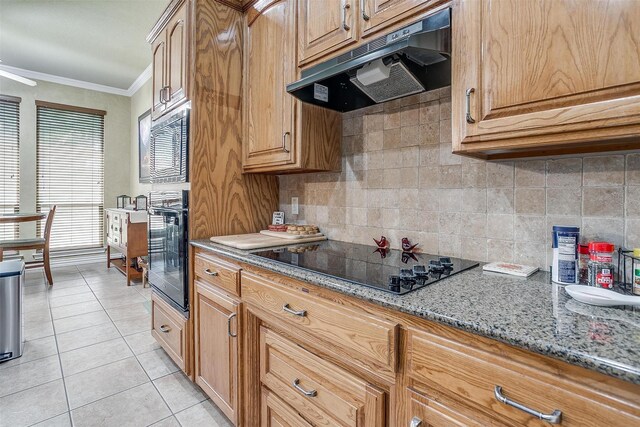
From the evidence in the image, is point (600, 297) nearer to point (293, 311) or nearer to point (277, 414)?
point (293, 311)

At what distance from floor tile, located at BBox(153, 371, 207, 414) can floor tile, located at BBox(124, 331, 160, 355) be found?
18.7 inches

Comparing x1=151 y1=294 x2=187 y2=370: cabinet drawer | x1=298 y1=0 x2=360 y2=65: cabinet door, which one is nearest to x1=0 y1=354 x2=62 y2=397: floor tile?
x1=151 y1=294 x2=187 y2=370: cabinet drawer

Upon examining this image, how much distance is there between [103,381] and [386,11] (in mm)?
2512

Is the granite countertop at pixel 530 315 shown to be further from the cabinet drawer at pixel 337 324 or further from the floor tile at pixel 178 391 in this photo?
the floor tile at pixel 178 391

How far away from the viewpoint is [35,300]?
11.2 ft

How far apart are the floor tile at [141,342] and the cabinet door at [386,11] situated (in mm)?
2523

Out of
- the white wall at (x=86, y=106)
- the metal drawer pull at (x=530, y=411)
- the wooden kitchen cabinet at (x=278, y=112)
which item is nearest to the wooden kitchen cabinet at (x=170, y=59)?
the wooden kitchen cabinet at (x=278, y=112)

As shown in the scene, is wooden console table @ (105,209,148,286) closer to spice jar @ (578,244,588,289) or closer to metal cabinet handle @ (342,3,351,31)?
metal cabinet handle @ (342,3,351,31)

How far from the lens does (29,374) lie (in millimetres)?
2062

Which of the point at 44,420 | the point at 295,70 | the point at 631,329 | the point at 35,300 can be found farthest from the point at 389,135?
the point at 35,300

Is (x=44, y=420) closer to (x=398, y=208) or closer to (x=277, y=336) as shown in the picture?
(x=277, y=336)

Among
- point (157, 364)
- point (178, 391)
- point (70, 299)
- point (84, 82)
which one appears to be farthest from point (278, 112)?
point (84, 82)

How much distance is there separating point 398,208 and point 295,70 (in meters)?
0.85

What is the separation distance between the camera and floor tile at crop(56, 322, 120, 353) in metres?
2.45
